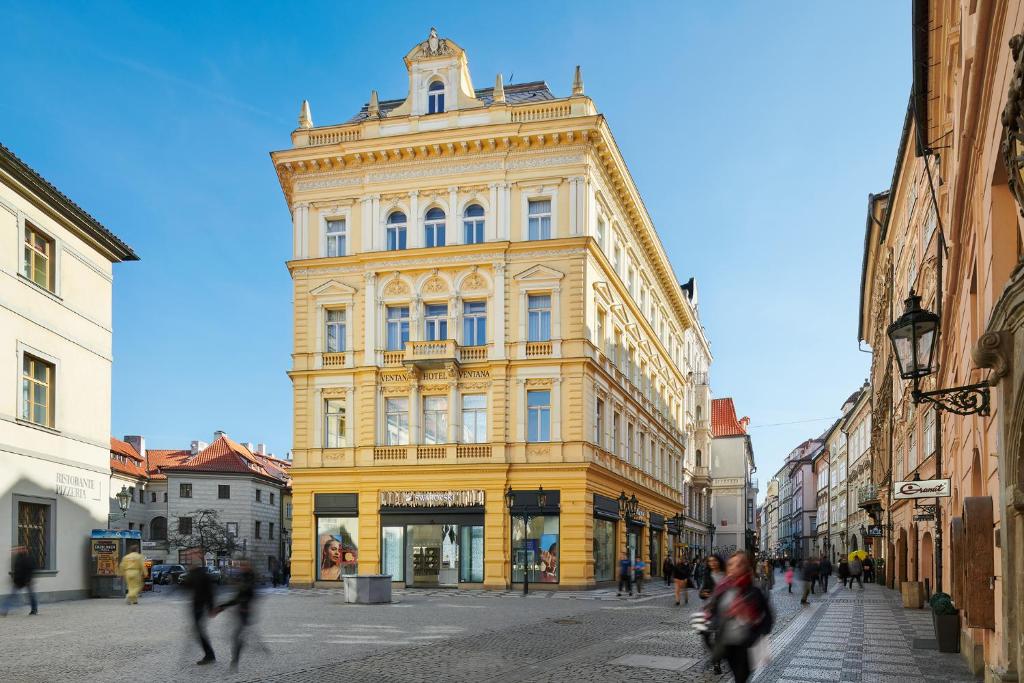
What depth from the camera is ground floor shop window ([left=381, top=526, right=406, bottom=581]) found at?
127 feet

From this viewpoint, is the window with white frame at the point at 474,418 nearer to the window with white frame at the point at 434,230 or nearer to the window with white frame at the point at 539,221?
the window with white frame at the point at 434,230

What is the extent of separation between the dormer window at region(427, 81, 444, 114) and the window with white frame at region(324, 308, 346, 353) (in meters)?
9.20

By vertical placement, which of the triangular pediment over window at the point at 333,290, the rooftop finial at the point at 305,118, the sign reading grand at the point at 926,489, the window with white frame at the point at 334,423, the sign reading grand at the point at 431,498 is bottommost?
the sign reading grand at the point at 431,498

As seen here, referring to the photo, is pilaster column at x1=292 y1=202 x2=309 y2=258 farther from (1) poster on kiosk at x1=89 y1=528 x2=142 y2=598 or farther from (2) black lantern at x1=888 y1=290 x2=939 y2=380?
(2) black lantern at x1=888 y1=290 x2=939 y2=380

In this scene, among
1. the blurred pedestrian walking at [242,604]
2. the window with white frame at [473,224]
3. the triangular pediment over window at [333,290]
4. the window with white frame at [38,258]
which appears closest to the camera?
the blurred pedestrian walking at [242,604]

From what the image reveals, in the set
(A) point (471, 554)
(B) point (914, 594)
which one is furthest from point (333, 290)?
(B) point (914, 594)

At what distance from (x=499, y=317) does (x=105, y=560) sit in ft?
54.3

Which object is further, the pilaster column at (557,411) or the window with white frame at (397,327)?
the window with white frame at (397,327)

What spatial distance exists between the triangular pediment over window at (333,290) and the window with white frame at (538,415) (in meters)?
8.68

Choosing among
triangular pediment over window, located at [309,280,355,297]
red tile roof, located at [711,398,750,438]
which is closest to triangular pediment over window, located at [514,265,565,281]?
triangular pediment over window, located at [309,280,355,297]

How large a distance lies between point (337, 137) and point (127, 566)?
66.2 feet

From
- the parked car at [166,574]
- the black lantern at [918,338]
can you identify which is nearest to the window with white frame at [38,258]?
the parked car at [166,574]

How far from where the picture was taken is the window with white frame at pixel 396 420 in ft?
129

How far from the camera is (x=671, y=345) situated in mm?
64125
